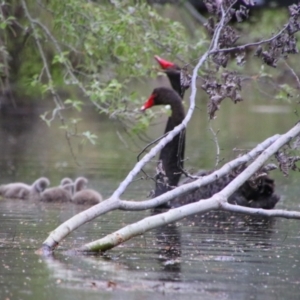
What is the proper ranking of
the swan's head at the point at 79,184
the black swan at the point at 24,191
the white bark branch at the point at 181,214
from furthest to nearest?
the swan's head at the point at 79,184, the black swan at the point at 24,191, the white bark branch at the point at 181,214

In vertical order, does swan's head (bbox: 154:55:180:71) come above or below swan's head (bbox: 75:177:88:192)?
above

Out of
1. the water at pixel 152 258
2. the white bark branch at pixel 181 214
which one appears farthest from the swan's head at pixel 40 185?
the white bark branch at pixel 181 214

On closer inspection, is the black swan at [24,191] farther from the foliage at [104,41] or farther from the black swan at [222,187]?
the black swan at [222,187]

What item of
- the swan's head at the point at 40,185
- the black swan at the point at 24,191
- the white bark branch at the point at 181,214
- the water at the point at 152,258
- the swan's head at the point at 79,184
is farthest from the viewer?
the swan's head at the point at 79,184

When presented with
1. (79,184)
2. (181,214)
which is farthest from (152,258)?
(79,184)

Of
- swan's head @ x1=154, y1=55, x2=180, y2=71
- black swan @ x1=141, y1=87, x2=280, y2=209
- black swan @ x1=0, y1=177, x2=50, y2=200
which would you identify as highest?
swan's head @ x1=154, y1=55, x2=180, y2=71

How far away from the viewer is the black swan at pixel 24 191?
10859 mm

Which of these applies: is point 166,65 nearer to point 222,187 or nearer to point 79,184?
point 79,184

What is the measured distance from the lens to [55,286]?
17.9 feet

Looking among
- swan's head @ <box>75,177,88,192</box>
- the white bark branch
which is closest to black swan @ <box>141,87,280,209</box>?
swan's head @ <box>75,177,88,192</box>

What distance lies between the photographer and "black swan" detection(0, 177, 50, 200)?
10.9 meters

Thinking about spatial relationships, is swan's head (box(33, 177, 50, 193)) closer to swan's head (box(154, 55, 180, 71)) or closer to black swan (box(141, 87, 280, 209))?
black swan (box(141, 87, 280, 209))

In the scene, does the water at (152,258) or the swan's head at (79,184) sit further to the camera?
the swan's head at (79,184)

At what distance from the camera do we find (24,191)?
10.9m
